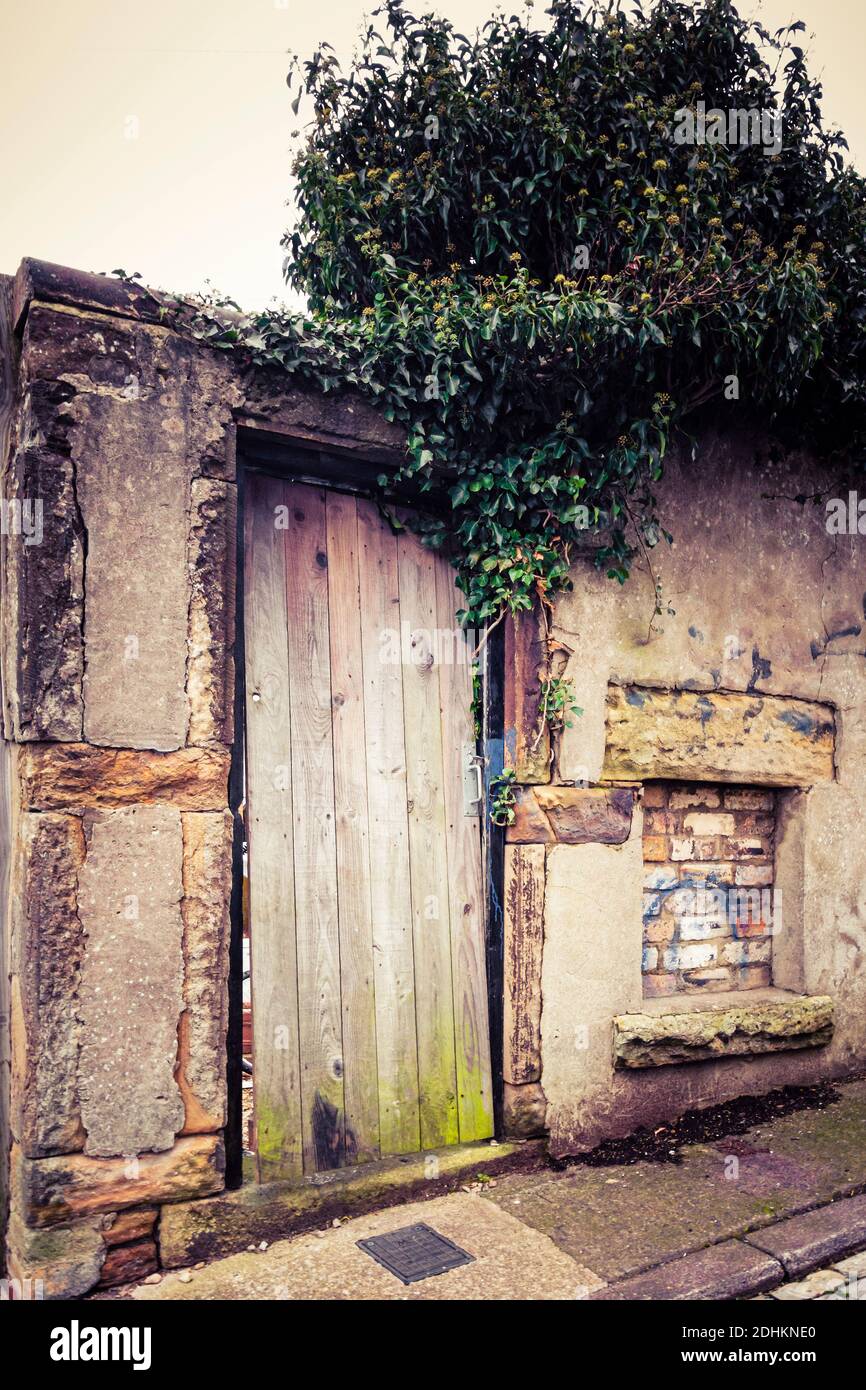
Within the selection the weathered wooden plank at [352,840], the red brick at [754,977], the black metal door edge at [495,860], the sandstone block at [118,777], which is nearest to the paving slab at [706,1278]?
the black metal door edge at [495,860]

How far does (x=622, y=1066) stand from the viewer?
3641mm

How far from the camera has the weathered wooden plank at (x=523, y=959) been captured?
3.46m

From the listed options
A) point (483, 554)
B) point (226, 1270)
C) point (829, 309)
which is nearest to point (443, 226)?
point (483, 554)

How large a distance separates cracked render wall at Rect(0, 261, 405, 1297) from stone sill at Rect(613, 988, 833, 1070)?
1676mm

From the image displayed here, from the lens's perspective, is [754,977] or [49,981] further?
[754,977]

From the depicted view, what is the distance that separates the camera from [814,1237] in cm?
292

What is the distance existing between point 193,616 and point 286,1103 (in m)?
1.66

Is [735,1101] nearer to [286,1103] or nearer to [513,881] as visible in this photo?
[513,881]

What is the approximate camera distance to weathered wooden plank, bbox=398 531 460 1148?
3432 millimetres

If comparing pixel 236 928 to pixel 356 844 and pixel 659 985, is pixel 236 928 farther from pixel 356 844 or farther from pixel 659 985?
pixel 659 985

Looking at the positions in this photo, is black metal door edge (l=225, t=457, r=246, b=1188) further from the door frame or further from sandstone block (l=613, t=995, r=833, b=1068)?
sandstone block (l=613, t=995, r=833, b=1068)

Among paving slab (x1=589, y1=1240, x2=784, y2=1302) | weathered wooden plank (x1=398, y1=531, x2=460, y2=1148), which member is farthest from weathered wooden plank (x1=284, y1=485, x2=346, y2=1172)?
paving slab (x1=589, y1=1240, x2=784, y2=1302)

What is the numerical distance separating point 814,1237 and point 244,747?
243 cm

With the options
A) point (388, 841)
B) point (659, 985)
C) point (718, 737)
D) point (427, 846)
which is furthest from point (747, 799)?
point (388, 841)
